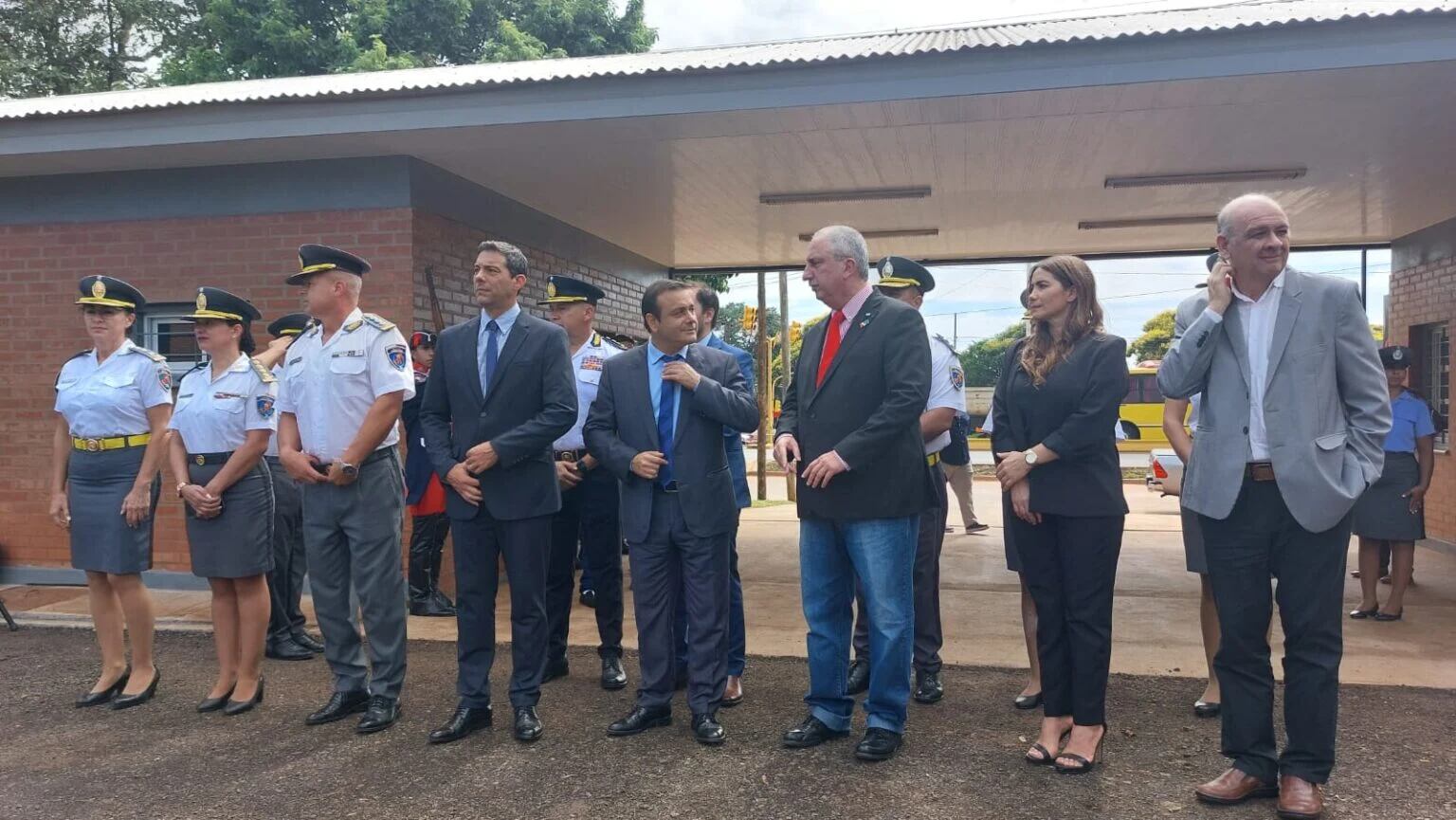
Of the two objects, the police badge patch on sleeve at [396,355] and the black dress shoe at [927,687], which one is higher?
the police badge patch on sleeve at [396,355]

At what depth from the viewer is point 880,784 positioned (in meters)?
3.51

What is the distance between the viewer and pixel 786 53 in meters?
5.79

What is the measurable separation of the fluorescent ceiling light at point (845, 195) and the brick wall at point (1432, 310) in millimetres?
4825

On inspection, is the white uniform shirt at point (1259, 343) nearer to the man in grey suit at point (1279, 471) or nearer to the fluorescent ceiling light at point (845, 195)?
the man in grey suit at point (1279, 471)

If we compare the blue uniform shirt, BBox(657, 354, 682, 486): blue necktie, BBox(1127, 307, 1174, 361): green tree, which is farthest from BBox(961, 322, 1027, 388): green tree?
BBox(657, 354, 682, 486): blue necktie

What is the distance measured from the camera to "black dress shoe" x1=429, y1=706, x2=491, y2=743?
4035mm

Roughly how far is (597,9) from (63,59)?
1231cm

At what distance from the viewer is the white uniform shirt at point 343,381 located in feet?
13.9

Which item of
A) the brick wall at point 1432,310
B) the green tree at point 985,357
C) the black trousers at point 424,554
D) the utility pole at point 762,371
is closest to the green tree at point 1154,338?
the green tree at point 985,357

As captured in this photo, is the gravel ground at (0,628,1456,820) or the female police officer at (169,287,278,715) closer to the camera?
the gravel ground at (0,628,1456,820)

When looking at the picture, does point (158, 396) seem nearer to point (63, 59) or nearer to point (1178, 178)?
point (1178, 178)

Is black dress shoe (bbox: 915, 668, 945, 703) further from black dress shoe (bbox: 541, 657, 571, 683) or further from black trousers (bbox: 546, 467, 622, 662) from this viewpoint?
black dress shoe (bbox: 541, 657, 571, 683)

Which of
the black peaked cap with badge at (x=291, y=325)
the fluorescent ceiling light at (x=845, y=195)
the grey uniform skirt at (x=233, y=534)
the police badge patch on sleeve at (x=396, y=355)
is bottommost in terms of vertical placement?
the grey uniform skirt at (x=233, y=534)

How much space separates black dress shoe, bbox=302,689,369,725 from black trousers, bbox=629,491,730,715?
130cm
